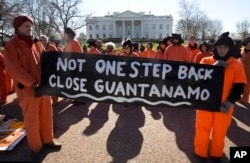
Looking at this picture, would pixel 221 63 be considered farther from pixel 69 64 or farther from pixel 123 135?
pixel 123 135

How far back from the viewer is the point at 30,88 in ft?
14.1

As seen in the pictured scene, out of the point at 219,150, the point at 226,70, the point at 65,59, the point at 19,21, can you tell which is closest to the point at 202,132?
the point at 219,150

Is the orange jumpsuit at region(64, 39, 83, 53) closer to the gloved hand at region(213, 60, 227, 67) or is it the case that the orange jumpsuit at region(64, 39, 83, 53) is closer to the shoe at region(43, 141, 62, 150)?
the shoe at region(43, 141, 62, 150)

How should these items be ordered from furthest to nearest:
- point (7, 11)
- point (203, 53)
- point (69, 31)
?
point (7, 11) → point (203, 53) → point (69, 31)

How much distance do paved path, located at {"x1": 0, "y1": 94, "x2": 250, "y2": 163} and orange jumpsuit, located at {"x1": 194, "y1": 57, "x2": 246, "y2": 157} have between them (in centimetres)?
29

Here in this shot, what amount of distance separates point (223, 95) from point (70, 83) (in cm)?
229

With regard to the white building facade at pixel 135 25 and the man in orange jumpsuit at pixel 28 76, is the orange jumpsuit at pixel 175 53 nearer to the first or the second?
the man in orange jumpsuit at pixel 28 76

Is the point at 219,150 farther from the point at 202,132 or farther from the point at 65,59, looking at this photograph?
the point at 65,59

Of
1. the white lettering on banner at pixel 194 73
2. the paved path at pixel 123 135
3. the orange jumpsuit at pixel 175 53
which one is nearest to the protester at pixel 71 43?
the paved path at pixel 123 135

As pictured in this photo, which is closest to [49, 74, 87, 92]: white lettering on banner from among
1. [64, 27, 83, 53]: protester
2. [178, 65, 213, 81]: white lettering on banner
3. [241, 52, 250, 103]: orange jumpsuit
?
[178, 65, 213, 81]: white lettering on banner

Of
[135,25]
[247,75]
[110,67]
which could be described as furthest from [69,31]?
[135,25]

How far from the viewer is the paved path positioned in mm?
4551

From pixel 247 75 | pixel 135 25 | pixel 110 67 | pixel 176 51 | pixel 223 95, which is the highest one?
pixel 135 25

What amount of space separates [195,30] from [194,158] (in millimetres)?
49269
